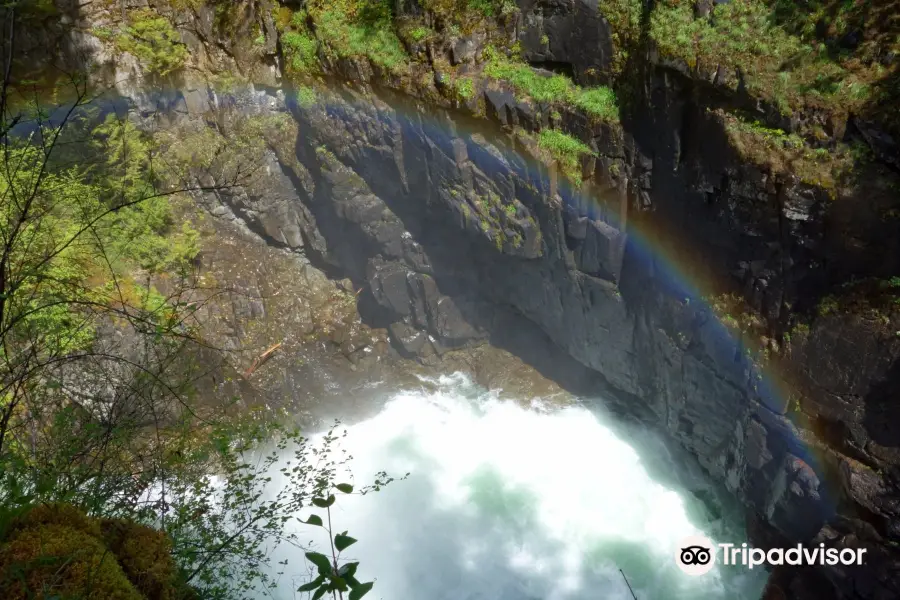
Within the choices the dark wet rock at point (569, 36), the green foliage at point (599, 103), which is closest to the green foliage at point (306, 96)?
the dark wet rock at point (569, 36)

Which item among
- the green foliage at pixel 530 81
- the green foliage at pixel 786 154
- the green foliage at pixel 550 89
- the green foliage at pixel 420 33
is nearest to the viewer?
the green foliage at pixel 786 154

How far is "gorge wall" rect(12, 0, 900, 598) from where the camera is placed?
6.63 metres

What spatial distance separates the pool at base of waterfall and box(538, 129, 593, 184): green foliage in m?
5.72

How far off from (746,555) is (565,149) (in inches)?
294

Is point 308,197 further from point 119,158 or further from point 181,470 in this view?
point 181,470

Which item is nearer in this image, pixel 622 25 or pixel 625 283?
pixel 622 25

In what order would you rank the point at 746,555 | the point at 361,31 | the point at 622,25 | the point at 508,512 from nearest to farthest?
the point at 622,25, the point at 746,555, the point at 508,512, the point at 361,31

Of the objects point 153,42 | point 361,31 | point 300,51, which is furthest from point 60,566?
point 153,42

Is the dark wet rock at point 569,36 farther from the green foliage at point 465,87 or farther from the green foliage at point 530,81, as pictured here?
the green foliage at point 465,87

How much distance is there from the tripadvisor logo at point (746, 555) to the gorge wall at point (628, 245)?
0.46ft

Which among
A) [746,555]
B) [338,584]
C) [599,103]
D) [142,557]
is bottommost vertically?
[746,555]

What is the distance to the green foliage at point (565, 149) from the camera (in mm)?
8930

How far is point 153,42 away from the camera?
11.9 metres

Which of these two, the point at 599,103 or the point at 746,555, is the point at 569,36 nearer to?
the point at 599,103
